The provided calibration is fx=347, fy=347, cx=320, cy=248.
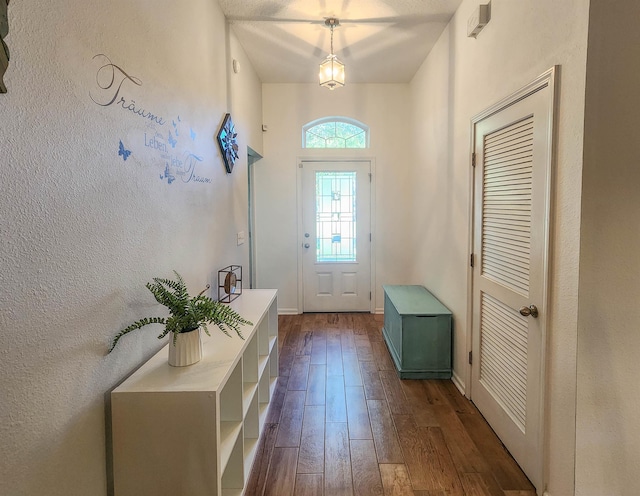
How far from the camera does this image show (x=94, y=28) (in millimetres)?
1183

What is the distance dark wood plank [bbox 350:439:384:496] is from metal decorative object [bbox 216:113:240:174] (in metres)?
2.21

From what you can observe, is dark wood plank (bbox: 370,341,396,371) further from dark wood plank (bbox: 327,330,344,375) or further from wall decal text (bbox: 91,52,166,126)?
wall decal text (bbox: 91,52,166,126)

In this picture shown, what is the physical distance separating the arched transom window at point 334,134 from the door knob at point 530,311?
3.24 meters

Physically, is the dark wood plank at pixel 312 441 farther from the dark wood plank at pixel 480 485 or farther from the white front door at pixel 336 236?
the white front door at pixel 336 236

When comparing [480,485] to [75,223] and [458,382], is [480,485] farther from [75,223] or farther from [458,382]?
[75,223]

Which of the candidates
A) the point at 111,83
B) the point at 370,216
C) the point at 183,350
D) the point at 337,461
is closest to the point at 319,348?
the point at 337,461

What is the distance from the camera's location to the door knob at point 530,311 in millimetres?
1712

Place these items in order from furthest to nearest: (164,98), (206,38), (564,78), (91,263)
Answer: (206,38), (164,98), (564,78), (91,263)

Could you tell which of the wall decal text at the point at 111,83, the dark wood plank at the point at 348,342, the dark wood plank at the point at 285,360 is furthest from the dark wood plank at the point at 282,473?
the wall decal text at the point at 111,83

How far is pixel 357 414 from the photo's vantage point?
2385 millimetres

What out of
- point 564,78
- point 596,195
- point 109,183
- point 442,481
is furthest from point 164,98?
point 442,481

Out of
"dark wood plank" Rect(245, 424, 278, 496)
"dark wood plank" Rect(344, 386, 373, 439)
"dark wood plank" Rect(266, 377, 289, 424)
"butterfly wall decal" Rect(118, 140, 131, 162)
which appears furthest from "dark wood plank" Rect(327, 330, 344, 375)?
"butterfly wall decal" Rect(118, 140, 131, 162)

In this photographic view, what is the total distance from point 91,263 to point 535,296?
6.33 feet

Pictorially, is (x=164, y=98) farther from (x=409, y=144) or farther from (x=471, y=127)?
(x=409, y=144)
